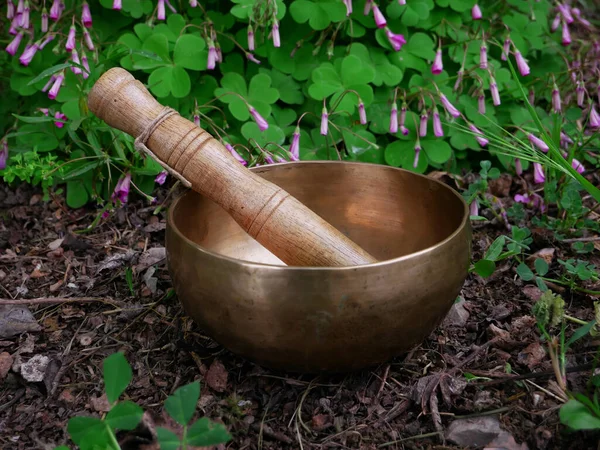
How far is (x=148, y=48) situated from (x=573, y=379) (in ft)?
6.28

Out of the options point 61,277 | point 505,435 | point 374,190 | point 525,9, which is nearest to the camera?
point 505,435

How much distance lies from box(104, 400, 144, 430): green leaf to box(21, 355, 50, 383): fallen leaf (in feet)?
1.77

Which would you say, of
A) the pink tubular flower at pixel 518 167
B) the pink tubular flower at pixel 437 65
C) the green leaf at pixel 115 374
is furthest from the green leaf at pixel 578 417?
the pink tubular flower at pixel 437 65

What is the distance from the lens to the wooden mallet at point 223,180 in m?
1.78

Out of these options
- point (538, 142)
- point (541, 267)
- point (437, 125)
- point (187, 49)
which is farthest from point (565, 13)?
point (187, 49)

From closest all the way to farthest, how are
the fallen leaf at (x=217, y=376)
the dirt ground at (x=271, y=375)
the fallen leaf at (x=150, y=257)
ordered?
the dirt ground at (x=271, y=375)
the fallen leaf at (x=217, y=376)
the fallen leaf at (x=150, y=257)

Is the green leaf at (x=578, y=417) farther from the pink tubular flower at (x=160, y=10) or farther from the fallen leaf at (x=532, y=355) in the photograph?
the pink tubular flower at (x=160, y=10)

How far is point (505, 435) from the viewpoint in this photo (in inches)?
64.8

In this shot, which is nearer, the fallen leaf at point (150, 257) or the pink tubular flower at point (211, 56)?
the fallen leaf at point (150, 257)

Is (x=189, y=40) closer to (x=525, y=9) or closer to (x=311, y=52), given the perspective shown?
(x=311, y=52)

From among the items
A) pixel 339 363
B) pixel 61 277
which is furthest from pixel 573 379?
pixel 61 277

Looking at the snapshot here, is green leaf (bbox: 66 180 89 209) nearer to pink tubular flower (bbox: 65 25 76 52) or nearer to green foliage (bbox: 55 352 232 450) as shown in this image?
pink tubular flower (bbox: 65 25 76 52)

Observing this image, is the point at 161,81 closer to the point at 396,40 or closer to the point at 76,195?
the point at 76,195

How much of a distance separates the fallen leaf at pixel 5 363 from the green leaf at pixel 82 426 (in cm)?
58
